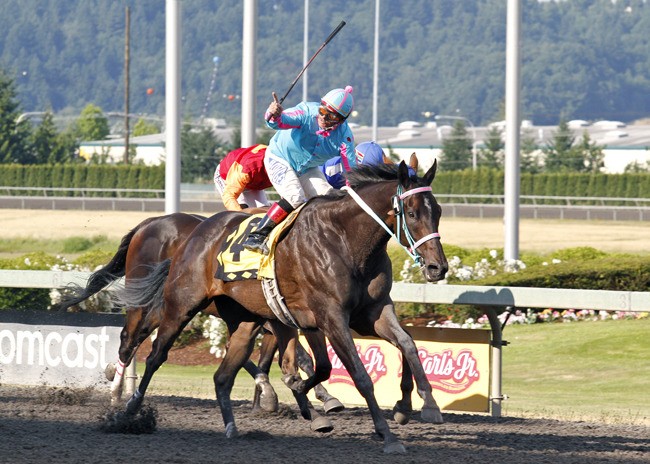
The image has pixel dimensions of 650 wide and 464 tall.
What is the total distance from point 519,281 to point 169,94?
14.8 feet

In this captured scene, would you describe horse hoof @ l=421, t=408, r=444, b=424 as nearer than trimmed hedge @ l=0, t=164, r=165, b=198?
Yes


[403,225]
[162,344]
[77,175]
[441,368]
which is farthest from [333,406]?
[77,175]

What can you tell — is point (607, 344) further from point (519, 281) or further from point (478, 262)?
point (478, 262)

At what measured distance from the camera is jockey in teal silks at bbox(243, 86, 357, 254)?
7199 mm

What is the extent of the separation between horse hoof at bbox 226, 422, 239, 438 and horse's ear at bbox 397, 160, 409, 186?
1.93m

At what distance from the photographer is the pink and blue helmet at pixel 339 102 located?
729 centimetres

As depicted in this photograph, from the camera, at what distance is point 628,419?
28.6 feet

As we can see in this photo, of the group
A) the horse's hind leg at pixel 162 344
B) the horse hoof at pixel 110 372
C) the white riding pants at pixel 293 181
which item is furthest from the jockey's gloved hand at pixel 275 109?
the horse hoof at pixel 110 372

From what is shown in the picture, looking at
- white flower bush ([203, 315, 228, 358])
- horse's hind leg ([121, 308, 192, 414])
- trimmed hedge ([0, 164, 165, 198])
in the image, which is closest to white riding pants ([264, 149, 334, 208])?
horse's hind leg ([121, 308, 192, 414])

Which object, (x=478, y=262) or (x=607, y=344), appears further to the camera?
(x=478, y=262)

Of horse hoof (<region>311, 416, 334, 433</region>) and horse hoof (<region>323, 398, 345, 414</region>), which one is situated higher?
horse hoof (<region>323, 398, 345, 414</region>)

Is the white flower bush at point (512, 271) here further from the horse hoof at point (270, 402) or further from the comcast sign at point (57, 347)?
the horse hoof at point (270, 402)

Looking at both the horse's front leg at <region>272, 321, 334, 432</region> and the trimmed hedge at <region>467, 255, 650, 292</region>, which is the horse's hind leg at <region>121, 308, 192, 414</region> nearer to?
the horse's front leg at <region>272, 321, 334, 432</region>

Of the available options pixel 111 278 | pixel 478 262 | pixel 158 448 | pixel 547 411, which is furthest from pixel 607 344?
pixel 158 448
